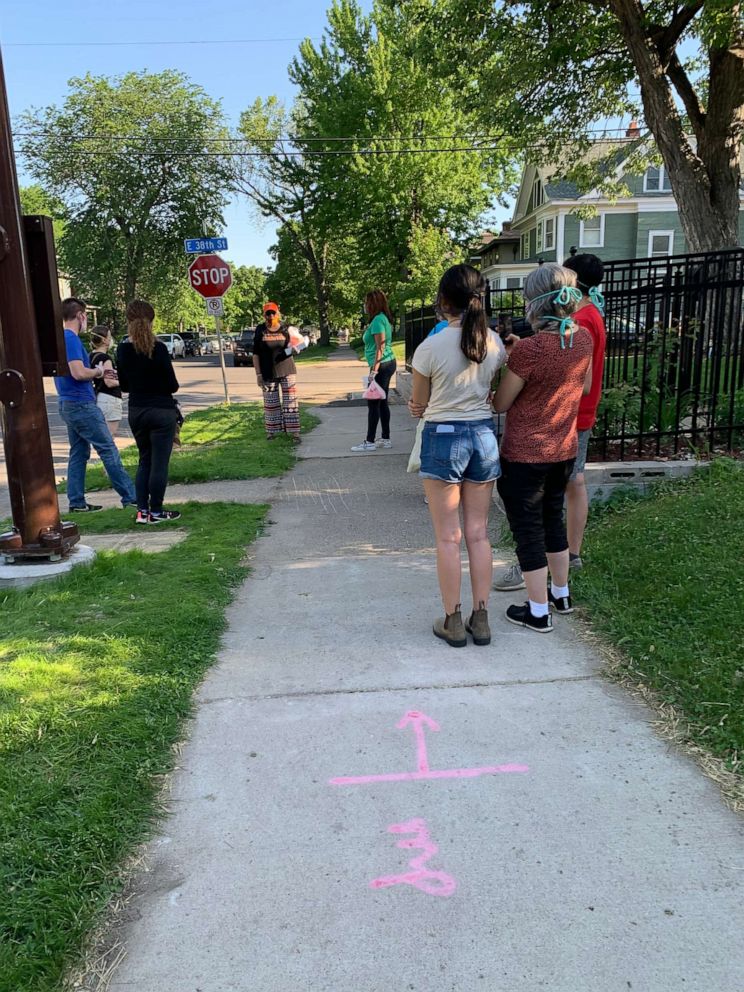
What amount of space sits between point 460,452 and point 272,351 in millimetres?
6443

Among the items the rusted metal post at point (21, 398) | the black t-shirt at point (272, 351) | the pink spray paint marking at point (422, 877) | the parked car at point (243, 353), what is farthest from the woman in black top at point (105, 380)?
the parked car at point (243, 353)

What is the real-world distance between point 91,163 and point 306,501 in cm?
3814

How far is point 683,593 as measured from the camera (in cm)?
398

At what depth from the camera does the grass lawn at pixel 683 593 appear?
310 centimetres

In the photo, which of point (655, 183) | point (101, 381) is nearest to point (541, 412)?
point (101, 381)

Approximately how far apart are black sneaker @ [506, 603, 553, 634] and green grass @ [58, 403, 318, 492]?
181 inches

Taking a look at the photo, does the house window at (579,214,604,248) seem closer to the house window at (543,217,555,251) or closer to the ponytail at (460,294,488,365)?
the house window at (543,217,555,251)

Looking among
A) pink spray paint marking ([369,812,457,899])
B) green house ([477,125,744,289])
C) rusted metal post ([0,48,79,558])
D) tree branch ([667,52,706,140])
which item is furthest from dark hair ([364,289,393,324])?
green house ([477,125,744,289])

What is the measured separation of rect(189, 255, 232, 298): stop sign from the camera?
14023mm

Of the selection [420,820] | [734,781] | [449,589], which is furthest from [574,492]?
[420,820]

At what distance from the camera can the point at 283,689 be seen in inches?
135

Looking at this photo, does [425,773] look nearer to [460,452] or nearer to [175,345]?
[460,452]

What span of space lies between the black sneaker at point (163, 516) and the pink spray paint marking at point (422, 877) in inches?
176

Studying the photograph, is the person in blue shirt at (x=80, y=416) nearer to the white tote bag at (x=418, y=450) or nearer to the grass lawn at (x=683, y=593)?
the white tote bag at (x=418, y=450)
